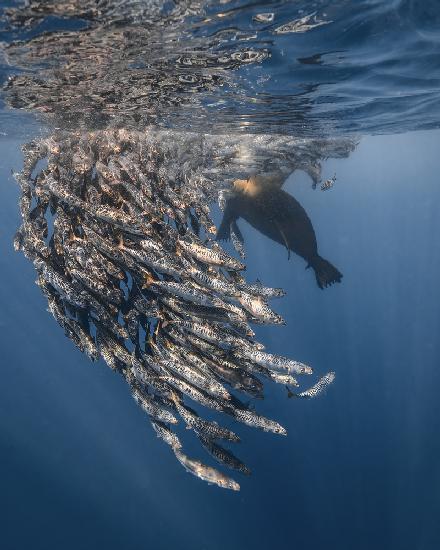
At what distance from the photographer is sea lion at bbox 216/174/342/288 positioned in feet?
40.0

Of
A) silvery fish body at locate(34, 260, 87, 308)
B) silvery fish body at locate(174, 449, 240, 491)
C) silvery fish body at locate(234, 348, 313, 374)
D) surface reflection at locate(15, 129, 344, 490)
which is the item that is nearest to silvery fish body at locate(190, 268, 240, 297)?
surface reflection at locate(15, 129, 344, 490)

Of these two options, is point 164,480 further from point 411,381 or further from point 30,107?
point 30,107

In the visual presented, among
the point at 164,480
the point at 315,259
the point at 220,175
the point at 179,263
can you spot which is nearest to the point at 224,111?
the point at 220,175

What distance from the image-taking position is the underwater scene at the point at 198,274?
5.52 meters

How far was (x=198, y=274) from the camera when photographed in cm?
516

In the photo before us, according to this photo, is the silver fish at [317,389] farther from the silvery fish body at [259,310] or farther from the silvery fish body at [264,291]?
the silvery fish body at [264,291]

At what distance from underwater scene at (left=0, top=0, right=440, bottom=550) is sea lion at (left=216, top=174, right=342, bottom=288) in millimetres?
70

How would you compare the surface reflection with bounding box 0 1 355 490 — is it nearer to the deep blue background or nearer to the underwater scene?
the underwater scene

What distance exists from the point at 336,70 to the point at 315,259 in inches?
200

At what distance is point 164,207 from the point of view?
695 cm

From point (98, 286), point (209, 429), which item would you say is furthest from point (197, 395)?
point (98, 286)

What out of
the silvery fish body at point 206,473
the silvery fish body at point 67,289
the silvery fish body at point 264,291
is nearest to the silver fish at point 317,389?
the silvery fish body at point 264,291

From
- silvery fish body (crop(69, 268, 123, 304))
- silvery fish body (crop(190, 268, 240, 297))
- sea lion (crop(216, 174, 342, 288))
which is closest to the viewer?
silvery fish body (crop(190, 268, 240, 297))

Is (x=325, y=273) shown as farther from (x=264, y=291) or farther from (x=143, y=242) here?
(x=143, y=242)
